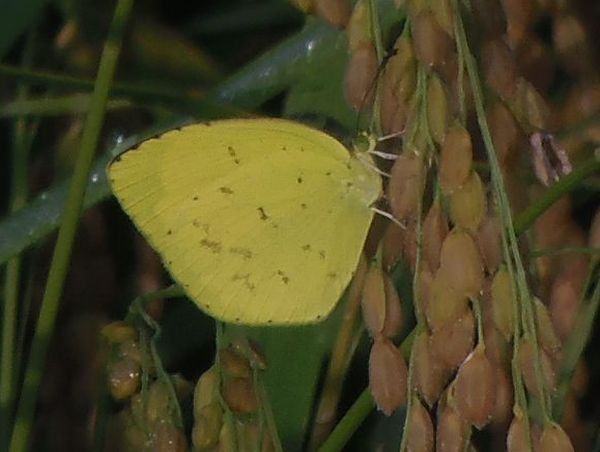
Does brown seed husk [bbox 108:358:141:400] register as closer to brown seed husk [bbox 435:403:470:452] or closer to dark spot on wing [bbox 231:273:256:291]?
dark spot on wing [bbox 231:273:256:291]

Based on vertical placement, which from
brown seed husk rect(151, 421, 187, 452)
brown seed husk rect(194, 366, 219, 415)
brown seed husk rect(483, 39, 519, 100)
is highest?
brown seed husk rect(483, 39, 519, 100)

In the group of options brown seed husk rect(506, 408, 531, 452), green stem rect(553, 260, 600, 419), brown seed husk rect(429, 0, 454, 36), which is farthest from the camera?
green stem rect(553, 260, 600, 419)

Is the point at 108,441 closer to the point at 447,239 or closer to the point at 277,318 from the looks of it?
the point at 277,318

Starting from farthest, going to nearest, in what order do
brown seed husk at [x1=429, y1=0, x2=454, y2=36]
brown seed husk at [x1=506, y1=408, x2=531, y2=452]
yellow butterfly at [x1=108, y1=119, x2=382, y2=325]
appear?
yellow butterfly at [x1=108, y1=119, x2=382, y2=325]
brown seed husk at [x1=429, y1=0, x2=454, y2=36]
brown seed husk at [x1=506, y1=408, x2=531, y2=452]

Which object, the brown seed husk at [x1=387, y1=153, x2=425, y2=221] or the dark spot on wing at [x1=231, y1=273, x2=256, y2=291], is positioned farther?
the dark spot on wing at [x1=231, y1=273, x2=256, y2=291]

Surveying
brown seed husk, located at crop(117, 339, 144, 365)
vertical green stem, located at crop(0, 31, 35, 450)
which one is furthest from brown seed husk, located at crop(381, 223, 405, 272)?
vertical green stem, located at crop(0, 31, 35, 450)

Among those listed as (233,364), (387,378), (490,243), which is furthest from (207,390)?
(490,243)

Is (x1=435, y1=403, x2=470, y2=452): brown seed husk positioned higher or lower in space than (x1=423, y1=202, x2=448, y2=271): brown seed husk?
lower

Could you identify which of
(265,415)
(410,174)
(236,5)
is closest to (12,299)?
(265,415)
